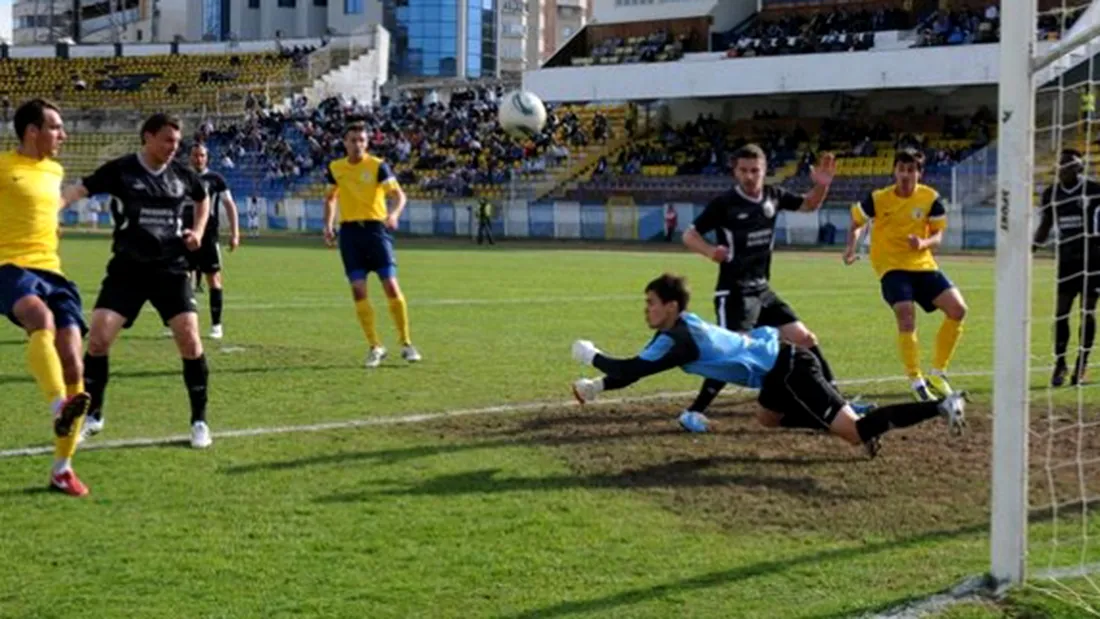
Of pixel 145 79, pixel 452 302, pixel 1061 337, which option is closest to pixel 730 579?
pixel 1061 337

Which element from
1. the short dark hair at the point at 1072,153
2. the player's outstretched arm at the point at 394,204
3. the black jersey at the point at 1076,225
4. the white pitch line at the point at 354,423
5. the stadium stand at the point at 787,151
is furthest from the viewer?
the stadium stand at the point at 787,151

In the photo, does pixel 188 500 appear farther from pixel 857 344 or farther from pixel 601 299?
pixel 601 299

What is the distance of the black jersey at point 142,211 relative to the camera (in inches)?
328

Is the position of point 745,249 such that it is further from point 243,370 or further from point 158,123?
point 243,370

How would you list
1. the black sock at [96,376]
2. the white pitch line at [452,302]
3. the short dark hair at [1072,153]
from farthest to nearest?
the white pitch line at [452,302] → the short dark hair at [1072,153] → the black sock at [96,376]

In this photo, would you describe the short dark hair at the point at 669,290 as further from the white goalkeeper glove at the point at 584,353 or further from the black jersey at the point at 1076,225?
the black jersey at the point at 1076,225

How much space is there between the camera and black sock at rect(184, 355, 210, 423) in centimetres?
838

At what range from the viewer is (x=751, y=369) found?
797 cm

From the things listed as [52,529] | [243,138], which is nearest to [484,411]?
[52,529]

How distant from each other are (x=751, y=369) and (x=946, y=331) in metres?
3.38

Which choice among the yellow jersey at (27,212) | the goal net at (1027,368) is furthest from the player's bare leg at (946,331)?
the yellow jersey at (27,212)

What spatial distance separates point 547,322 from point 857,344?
13.1 ft

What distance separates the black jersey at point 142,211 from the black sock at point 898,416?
4.43m

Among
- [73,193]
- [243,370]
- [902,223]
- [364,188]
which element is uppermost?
[364,188]
